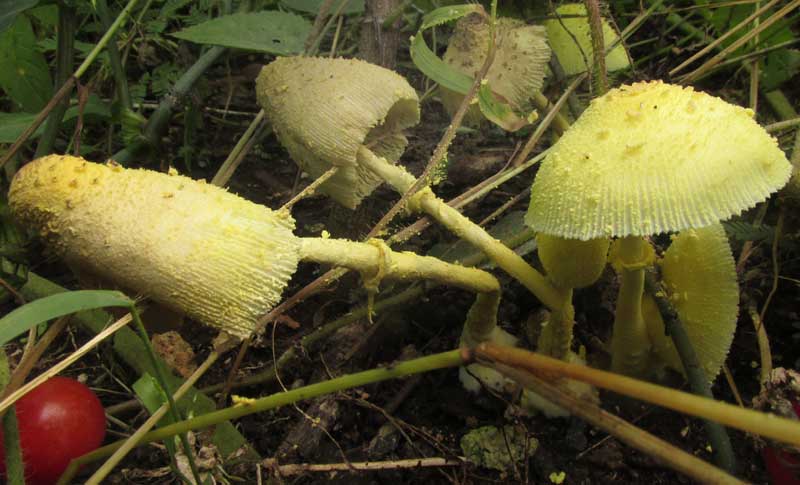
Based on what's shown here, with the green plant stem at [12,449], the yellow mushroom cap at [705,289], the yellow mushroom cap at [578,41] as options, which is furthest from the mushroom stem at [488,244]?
the green plant stem at [12,449]

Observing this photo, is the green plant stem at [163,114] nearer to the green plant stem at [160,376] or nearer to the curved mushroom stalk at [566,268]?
the green plant stem at [160,376]

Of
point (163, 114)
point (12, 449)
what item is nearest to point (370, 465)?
point (12, 449)

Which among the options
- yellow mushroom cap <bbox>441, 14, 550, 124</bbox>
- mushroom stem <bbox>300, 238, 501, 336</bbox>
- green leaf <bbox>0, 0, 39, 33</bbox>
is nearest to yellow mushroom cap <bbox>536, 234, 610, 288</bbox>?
mushroom stem <bbox>300, 238, 501, 336</bbox>

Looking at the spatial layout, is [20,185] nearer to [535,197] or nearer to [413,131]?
[535,197]

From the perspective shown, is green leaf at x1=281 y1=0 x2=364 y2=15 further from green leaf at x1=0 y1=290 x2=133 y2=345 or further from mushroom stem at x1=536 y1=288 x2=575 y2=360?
green leaf at x1=0 y1=290 x2=133 y2=345


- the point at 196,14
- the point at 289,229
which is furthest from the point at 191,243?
the point at 196,14

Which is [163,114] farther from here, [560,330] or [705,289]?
[705,289]
